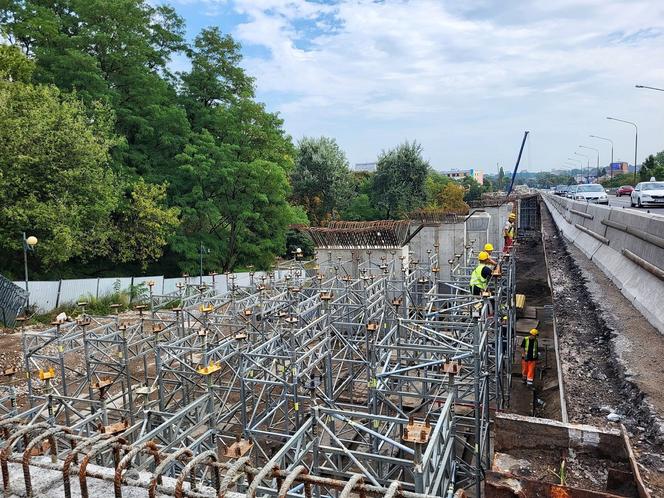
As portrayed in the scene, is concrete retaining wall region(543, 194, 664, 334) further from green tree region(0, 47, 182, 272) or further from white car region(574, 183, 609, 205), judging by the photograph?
green tree region(0, 47, 182, 272)

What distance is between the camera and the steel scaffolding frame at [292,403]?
4690mm

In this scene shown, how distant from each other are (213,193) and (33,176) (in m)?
9.28

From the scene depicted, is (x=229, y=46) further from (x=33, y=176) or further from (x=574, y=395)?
(x=574, y=395)

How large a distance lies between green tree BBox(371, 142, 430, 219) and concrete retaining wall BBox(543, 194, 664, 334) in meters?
22.9

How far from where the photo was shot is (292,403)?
36.3ft

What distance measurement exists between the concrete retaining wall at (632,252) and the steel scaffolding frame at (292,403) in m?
2.80

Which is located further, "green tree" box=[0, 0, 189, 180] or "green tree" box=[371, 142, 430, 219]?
"green tree" box=[371, 142, 430, 219]

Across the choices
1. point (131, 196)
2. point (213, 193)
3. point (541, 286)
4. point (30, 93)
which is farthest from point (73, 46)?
point (541, 286)

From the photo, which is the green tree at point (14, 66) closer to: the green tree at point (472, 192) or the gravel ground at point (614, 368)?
the gravel ground at point (614, 368)

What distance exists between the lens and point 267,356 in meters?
8.48

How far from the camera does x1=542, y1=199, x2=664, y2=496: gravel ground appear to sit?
16.8 ft

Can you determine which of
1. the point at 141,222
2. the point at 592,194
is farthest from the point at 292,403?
the point at 592,194

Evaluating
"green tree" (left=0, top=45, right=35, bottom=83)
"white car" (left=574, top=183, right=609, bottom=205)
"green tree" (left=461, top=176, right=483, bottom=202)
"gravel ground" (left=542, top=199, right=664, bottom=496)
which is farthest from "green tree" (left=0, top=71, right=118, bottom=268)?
"green tree" (left=461, top=176, right=483, bottom=202)

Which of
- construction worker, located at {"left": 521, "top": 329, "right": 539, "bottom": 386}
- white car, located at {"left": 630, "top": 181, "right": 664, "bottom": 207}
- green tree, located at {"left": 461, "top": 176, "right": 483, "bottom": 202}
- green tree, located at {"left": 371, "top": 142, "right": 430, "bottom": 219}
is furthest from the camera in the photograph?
green tree, located at {"left": 461, "top": 176, "right": 483, "bottom": 202}
